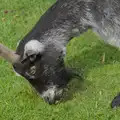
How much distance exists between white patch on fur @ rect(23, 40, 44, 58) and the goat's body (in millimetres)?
35

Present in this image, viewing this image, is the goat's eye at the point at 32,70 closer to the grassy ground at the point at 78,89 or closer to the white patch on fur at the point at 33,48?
the white patch on fur at the point at 33,48

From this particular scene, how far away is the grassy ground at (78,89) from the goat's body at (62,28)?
311 mm

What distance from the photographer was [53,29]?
4.89 m

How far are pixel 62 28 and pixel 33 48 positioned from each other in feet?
1.61

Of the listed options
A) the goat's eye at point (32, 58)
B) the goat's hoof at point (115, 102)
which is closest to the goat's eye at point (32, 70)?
the goat's eye at point (32, 58)

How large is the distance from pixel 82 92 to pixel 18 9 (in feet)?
11.4

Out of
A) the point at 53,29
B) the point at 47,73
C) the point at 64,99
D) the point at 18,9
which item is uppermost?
the point at 53,29

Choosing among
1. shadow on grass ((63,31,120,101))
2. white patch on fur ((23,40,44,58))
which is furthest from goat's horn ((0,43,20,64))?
shadow on grass ((63,31,120,101))

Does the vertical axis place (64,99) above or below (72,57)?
above

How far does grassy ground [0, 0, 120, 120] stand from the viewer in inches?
197

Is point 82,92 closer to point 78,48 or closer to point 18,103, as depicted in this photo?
point 18,103

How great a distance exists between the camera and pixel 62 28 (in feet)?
16.3

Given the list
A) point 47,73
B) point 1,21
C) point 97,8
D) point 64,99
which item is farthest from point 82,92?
point 1,21

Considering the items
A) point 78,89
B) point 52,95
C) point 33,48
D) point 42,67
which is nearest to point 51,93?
point 52,95
